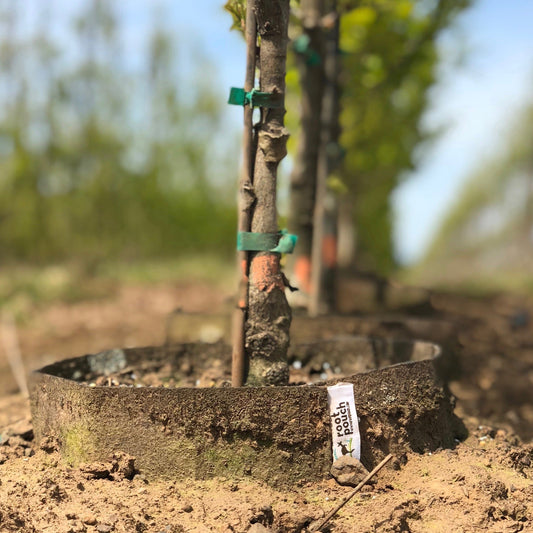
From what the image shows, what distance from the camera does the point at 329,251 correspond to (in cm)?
833

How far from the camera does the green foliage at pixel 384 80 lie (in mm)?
9742

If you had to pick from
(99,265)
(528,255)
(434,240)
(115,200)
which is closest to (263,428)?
(99,265)

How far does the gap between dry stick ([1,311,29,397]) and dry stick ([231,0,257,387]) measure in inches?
97.7

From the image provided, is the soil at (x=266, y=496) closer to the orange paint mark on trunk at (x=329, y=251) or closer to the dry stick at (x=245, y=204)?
the dry stick at (x=245, y=204)

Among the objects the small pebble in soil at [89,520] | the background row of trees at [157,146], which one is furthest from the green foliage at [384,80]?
the small pebble in soil at [89,520]

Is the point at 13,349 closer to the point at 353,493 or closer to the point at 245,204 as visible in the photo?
the point at 245,204

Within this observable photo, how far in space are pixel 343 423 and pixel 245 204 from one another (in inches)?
49.1

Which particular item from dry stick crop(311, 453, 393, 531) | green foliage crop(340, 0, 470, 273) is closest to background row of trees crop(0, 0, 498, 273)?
green foliage crop(340, 0, 470, 273)

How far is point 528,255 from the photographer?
2731cm

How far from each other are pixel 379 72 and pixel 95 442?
27.3 feet

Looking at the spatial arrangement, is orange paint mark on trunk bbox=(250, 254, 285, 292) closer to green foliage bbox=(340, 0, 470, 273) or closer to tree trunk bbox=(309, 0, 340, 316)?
tree trunk bbox=(309, 0, 340, 316)

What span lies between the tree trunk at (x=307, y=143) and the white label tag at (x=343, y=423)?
4152 millimetres

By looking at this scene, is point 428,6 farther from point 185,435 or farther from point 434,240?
point 434,240

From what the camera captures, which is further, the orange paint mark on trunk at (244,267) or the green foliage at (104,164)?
the green foliage at (104,164)
